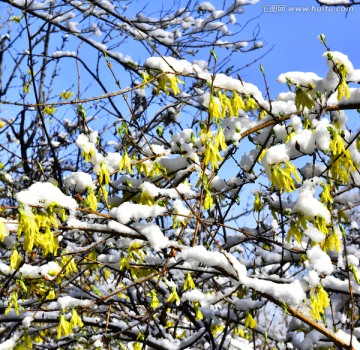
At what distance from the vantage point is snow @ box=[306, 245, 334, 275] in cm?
255

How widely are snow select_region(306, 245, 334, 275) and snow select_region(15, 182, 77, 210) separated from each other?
122 cm

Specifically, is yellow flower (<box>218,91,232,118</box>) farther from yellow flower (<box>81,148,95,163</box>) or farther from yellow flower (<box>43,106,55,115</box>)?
yellow flower (<box>43,106,55,115</box>)

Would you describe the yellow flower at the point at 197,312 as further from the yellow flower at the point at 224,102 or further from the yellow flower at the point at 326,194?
the yellow flower at the point at 224,102

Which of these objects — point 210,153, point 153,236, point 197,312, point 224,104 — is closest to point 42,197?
point 153,236

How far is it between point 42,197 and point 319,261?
1.38m

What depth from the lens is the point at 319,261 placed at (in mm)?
2564

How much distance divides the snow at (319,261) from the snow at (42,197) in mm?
1221

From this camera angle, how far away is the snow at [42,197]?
2.36 metres

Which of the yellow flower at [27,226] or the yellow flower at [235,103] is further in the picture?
the yellow flower at [235,103]

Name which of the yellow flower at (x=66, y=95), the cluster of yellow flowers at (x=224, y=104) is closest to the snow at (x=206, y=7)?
the yellow flower at (x=66, y=95)

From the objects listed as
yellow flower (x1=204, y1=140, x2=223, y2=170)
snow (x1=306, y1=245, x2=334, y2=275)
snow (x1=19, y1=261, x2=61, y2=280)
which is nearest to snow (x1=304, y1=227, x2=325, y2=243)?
snow (x1=306, y1=245, x2=334, y2=275)

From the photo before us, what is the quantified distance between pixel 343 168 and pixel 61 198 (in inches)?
55.5

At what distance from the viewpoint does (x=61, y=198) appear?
257 centimetres

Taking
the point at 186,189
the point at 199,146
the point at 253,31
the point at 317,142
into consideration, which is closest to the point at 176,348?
the point at 186,189
